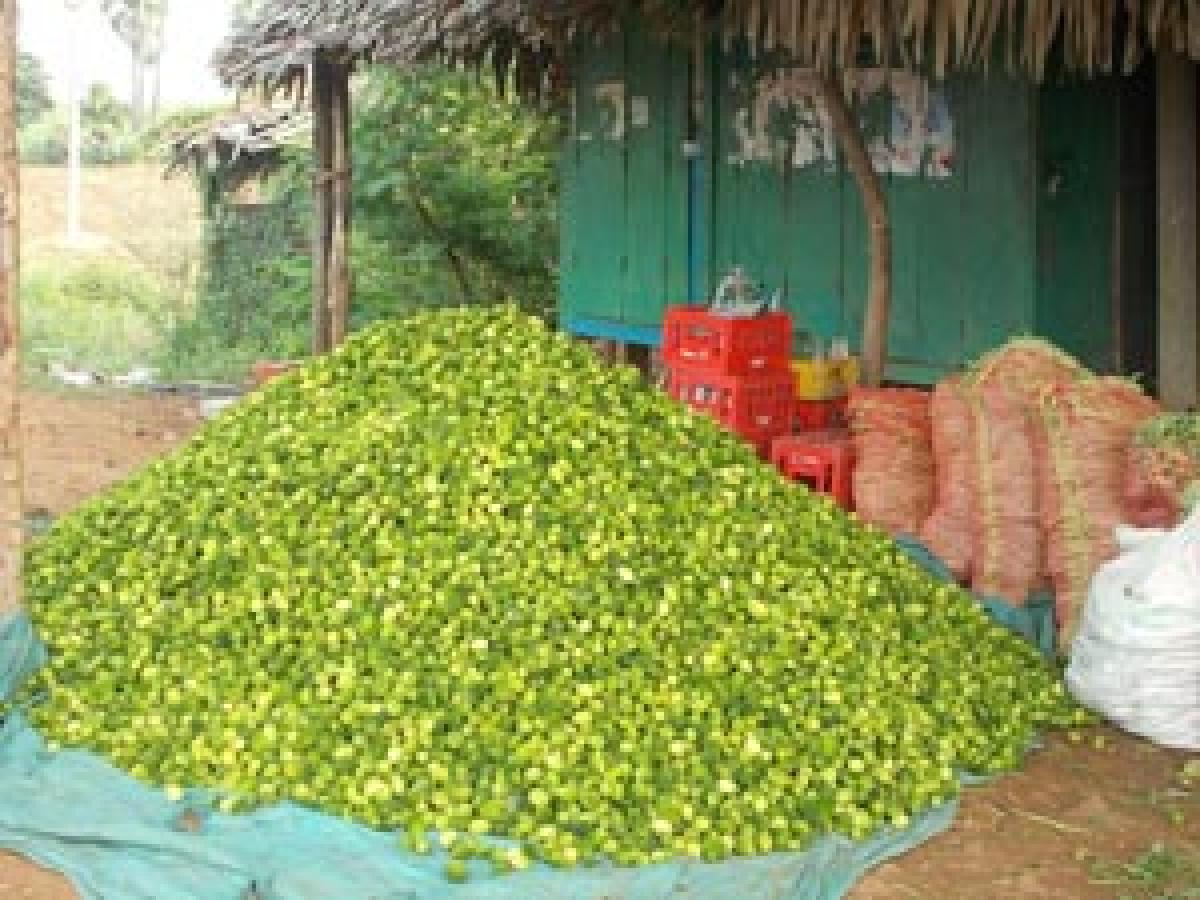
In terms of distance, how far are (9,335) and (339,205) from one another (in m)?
6.10

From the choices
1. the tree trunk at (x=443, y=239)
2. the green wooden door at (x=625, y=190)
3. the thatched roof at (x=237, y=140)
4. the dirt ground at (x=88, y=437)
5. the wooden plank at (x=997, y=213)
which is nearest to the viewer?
the wooden plank at (x=997, y=213)

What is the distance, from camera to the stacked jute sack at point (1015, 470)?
17.7 feet

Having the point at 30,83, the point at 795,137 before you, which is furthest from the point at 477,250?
the point at 30,83

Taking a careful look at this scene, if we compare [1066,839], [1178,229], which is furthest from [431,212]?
[1066,839]

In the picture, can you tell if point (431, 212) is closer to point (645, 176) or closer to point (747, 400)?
point (645, 176)

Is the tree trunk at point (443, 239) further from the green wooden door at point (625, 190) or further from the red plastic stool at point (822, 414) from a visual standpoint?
the red plastic stool at point (822, 414)

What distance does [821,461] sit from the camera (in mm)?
6578

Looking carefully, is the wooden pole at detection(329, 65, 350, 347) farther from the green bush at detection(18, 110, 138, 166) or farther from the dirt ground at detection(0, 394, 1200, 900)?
the green bush at detection(18, 110, 138, 166)

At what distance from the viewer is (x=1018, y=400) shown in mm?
5637

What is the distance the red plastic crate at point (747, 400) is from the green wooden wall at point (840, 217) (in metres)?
1.34

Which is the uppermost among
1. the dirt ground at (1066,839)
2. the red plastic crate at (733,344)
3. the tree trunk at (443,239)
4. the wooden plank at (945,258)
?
the tree trunk at (443,239)

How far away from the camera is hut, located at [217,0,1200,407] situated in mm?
6949

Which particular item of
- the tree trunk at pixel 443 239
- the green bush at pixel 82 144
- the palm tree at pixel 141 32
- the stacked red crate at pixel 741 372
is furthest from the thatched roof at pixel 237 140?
the palm tree at pixel 141 32

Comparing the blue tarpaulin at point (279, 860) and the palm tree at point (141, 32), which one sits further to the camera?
the palm tree at point (141, 32)
